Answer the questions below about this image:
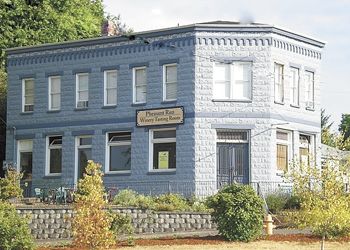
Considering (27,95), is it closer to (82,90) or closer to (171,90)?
(82,90)

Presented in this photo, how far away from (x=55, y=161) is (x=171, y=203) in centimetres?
1131

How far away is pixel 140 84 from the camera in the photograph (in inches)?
1646

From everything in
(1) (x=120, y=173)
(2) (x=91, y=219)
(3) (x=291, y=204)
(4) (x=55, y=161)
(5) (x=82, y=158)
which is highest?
(5) (x=82, y=158)

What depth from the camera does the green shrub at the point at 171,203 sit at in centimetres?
3294

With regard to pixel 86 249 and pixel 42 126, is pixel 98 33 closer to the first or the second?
pixel 42 126

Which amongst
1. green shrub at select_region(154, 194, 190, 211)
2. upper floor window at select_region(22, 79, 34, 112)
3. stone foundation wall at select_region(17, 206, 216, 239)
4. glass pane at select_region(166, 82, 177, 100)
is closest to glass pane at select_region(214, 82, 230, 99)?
glass pane at select_region(166, 82, 177, 100)

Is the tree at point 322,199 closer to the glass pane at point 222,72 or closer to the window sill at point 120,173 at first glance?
the glass pane at point 222,72

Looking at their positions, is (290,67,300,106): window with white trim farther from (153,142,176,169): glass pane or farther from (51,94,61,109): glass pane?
(51,94,61,109): glass pane

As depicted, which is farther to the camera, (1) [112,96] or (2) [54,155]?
(2) [54,155]

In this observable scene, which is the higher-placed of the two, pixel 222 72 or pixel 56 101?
pixel 222 72

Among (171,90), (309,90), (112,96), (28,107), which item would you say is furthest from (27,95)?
(309,90)

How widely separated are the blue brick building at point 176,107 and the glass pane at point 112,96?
0.05m

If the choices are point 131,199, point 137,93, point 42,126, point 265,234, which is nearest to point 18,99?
point 42,126

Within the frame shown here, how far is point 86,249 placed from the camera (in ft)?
74.8
